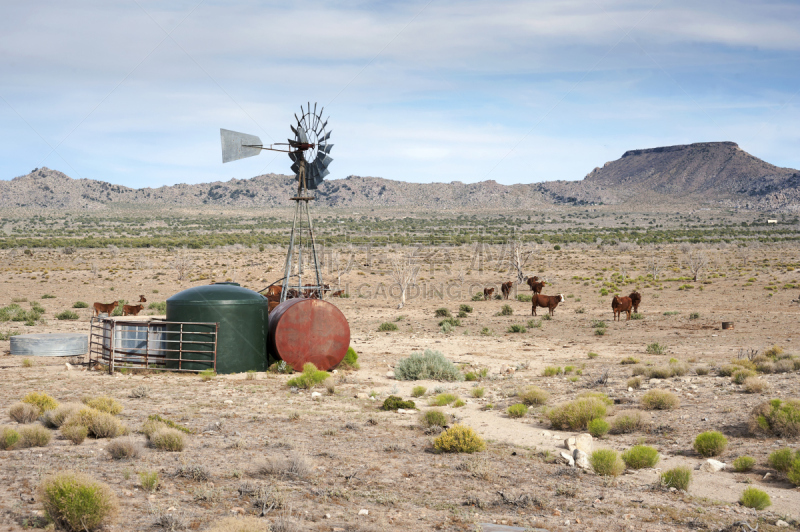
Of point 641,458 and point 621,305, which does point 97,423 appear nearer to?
point 641,458

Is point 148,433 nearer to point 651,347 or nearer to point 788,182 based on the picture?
point 651,347

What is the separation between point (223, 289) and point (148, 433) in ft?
25.2

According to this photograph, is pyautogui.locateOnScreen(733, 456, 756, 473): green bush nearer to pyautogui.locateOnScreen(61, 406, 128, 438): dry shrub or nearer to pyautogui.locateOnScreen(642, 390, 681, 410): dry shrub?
pyautogui.locateOnScreen(642, 390, 681, 410): dry shrub

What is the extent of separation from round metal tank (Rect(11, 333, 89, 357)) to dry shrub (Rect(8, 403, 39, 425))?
881 centimetres

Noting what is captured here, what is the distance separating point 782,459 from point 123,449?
33.5 feet

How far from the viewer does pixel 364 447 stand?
11312 mm

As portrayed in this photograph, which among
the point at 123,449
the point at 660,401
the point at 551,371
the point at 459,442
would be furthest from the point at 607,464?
the point at 551,371

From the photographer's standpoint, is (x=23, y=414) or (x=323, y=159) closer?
(x=23, y=414)

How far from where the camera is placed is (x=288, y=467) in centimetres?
970

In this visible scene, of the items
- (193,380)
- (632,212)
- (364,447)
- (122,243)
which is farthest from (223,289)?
(632,212)

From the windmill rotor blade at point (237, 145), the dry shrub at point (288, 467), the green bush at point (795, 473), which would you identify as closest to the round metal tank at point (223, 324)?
the windmill rotor blade at point (237, 145)

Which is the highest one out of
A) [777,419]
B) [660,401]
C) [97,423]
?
[777,419]

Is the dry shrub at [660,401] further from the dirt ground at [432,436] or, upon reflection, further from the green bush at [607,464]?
the green bush at [607,464]

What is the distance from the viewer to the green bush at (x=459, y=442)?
11.0 metres
